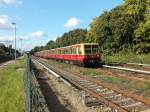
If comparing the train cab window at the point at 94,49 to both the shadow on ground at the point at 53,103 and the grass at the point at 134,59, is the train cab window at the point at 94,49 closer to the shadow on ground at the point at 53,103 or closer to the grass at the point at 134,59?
the grass at the point at 134,59

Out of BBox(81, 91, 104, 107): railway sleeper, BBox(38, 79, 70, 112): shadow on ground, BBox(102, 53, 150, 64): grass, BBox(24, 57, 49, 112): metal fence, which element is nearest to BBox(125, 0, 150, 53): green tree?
BBox(102, 53, 150, 64): grass

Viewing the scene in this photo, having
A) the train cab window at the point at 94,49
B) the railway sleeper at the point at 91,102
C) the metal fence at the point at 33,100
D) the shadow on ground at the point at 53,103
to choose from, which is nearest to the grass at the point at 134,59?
the train cab window at the point at 94,49

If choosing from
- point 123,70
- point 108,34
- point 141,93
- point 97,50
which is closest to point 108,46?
point 108,34

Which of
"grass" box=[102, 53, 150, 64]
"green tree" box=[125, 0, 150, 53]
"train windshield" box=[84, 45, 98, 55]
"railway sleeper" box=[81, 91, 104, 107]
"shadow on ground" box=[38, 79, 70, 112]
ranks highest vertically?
"green tree" box=[125, 0, 150, 53]

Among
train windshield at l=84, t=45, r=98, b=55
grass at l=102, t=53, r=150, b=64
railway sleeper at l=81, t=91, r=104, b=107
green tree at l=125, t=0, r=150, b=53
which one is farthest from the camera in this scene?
green tree at l=125, t=0, r=150, b=53

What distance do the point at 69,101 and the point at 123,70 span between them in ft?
50.5

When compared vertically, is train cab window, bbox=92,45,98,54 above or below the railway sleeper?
above

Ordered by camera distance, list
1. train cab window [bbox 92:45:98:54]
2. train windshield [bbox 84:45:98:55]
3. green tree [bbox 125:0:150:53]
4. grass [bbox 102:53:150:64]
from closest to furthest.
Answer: train windshield [bbox 84:45:98:55]
train cab window [bbox 92:45:98:54]
grass [bbox 102:53:150:64]
green tree [bbox 125:0:150:53]

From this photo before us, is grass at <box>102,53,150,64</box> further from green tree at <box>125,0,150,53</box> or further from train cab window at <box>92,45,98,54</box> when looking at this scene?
train cab window at <box>92,45,98,54</box>

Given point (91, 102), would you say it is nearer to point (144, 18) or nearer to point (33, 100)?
point (33, 100)

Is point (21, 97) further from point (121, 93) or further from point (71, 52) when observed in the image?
point (71, 52)

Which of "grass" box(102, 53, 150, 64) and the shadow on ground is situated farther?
"grass" box(102, 53, 150, 64)

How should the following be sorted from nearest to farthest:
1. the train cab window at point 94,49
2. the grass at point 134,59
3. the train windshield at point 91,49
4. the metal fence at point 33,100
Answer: the metal fence at point 33,100, the train windshield at point 91,49, the train cab window at point 94,49, the grass at point 134,59

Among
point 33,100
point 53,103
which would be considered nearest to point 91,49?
point 53,103
